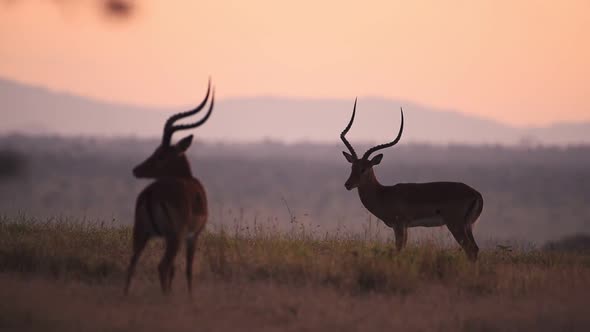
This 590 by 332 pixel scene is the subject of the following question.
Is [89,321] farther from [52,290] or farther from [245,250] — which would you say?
[245,250]

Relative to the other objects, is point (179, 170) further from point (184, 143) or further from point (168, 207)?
point (168, 207)

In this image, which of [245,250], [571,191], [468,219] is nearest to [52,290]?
[245,250]

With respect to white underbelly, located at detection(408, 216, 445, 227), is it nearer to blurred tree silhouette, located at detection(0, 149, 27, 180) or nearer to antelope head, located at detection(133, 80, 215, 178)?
antelope head, located at detection(133, 80, 215, 178)

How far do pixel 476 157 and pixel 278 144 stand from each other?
2920 centimetres

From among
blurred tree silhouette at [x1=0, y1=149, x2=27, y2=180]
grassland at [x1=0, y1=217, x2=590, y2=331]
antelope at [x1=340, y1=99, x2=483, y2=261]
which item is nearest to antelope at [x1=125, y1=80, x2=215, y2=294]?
grassland at [x1=0, y1=217, x2=590, y2=331]

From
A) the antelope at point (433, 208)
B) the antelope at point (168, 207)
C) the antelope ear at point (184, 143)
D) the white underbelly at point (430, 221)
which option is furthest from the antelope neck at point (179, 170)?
the white underbelly at point (430, 221)

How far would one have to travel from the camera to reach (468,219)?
16312 mm

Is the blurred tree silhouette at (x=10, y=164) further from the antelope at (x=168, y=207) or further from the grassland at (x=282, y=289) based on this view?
the antelope at (x=168, y=207)

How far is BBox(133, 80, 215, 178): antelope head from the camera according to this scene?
38.8ft

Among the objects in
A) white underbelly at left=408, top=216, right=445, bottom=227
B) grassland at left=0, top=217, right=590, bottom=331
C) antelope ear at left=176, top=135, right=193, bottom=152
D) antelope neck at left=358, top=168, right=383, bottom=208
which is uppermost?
antelope ear at left=176, top=135, right=193, bottom=152

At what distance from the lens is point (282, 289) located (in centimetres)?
1229

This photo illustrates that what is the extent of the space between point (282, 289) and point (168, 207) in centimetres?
202

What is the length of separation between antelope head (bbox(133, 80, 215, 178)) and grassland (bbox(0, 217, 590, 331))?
1.38 metres

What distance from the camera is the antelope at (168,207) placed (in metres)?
11.1
